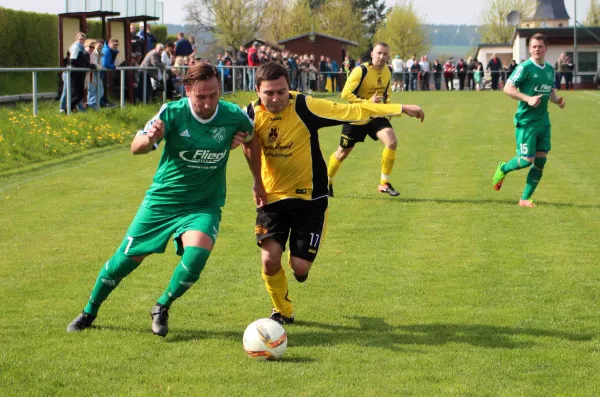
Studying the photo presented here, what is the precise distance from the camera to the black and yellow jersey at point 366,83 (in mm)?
12008

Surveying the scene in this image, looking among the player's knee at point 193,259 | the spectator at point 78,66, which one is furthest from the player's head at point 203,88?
the spectator at point 78,66

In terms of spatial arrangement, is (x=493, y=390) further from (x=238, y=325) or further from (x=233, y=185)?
(x=233, y=185)

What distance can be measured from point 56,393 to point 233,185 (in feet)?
28.1

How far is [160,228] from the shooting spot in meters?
5.95

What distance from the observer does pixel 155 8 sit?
28656 mm

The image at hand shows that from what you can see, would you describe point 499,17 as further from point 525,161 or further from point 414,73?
point 525,161

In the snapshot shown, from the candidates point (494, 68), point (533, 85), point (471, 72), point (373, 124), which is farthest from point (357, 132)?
point (471, 72)

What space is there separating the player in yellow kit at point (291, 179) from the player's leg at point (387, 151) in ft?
18.2

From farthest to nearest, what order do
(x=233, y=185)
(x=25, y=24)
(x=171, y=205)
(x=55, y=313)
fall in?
(x=25, y=24) → (x=233, y=185) → (x=55, y=313) → (x=171, y=205)

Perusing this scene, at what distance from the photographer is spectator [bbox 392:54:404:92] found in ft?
158

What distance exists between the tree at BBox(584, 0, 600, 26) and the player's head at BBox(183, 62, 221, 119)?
109253 mm

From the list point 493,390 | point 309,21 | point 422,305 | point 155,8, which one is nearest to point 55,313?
point 422,305

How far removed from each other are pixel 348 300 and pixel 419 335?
101 centimetres

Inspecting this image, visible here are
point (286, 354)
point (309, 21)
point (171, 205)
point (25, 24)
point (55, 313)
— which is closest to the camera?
point (286, 354)
